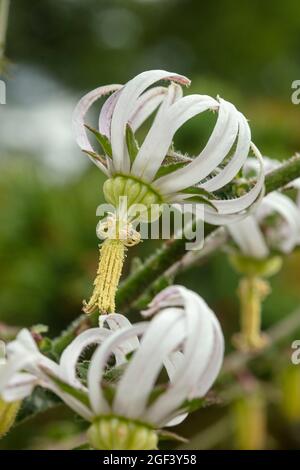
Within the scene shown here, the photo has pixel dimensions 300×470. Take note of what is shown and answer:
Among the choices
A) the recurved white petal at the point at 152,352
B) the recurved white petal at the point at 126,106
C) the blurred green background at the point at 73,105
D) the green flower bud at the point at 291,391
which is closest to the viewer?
the recurved white petal at the point at 152,352

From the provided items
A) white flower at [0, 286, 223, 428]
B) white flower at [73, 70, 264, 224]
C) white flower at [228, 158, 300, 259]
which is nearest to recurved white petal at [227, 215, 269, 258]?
white flower at [228, 158, 300, 259]

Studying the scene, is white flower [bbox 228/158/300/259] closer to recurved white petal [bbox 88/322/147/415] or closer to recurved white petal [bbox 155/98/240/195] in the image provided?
recurved white petal [bbox 155/98/240/195]

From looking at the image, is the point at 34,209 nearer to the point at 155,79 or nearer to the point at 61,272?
A: the point at 61,272

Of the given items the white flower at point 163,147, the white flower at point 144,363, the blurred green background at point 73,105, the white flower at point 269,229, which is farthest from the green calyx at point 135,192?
the blurred green background at point 73,105

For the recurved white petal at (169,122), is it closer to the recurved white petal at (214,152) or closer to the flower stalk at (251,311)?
the recurved white petal at (214,152)

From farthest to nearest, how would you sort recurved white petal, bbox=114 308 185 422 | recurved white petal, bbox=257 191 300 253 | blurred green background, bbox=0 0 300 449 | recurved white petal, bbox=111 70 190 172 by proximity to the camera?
1. blurred green background, bbox=0 0 300 449
2. recurved white petal, bbox=257 191 300 253
3. recurved white petal, bbox=111 70 190 172
4. recurved white petal, bbox=114 308 185 422

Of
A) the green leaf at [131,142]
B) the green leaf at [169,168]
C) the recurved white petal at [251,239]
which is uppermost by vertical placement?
the recurved white petal at [251,239]

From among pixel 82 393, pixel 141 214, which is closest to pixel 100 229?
pixel 141 214
